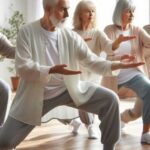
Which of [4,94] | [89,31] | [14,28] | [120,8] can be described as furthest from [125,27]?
[14,28]

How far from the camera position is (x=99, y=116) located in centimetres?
239

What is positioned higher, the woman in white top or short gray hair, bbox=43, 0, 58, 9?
short gray hair, bbox=43, 0, 58, 9

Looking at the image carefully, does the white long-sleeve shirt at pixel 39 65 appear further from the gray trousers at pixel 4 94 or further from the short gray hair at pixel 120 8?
the short gray hair at pixel 120 8

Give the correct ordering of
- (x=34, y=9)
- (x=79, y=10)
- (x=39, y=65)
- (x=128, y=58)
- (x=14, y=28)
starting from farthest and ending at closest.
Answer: (x=34, y=9), (x=14, y=28), (x=79, y=10), (x=128, y=58), (x=39, y=65)

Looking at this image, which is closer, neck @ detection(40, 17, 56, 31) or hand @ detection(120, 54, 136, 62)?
neck @ detection(40, 17, 56, 31)

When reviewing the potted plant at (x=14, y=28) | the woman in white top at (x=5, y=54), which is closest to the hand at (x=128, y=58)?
the woman in white top at (x=5, y=54)

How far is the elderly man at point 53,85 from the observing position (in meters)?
2.33

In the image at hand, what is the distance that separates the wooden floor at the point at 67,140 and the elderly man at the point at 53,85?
55cm

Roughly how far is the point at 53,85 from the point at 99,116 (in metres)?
0.36

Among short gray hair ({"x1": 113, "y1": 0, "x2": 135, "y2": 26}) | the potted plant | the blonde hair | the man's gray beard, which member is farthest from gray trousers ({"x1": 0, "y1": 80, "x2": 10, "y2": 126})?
the potted plant

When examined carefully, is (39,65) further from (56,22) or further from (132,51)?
(132,51)

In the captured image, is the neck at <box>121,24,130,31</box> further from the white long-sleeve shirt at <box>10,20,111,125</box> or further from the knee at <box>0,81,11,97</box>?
the knee at <box>0,81,11,97</box>

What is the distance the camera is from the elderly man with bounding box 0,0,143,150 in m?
2.33

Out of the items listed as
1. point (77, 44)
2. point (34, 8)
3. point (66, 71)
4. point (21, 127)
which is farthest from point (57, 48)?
point (34, 8)
